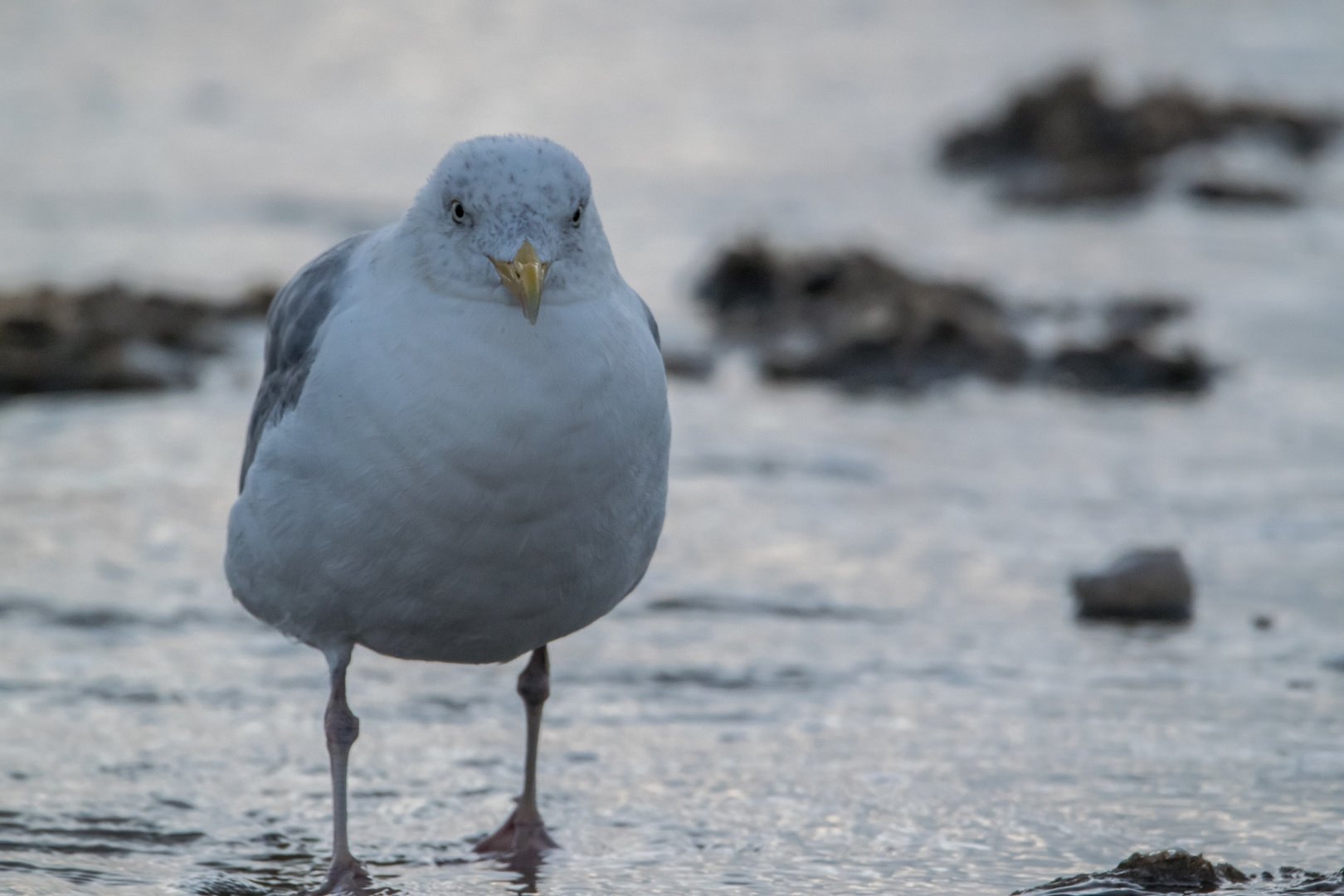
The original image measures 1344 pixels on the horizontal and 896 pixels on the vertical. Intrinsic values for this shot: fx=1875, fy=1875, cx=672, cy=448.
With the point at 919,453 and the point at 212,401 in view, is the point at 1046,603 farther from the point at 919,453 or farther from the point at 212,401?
the point at 212,401

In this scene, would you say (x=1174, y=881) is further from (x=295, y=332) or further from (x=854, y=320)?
(x=854, y=320)

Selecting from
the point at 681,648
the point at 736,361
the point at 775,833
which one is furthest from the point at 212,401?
the point at 775,833

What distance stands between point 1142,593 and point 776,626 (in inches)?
43.8

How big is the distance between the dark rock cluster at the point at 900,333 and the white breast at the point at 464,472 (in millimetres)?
4646

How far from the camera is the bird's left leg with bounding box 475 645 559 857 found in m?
4.23

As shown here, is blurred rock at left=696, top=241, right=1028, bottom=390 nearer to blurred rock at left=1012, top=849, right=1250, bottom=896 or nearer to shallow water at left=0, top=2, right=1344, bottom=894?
shallow water at left=0, top=2, right=1344, bottom=894

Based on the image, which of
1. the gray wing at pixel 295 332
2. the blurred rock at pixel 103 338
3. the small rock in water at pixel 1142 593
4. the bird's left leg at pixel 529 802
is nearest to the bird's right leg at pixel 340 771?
the bird's left leg at pixel 529 802

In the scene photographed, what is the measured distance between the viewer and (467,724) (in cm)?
493

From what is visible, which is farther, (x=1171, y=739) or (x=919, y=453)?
(x=919, y=453)

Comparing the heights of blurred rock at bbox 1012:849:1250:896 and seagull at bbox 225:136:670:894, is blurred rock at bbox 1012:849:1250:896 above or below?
below

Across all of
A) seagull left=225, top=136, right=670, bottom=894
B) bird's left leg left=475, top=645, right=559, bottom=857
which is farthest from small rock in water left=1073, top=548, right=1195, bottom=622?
seagull left=225, top=136, right=670, bottom=894

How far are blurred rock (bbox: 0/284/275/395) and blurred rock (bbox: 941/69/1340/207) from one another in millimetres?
5806

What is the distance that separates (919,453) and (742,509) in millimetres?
1041

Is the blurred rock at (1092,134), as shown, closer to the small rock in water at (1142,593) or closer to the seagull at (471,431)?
the small rock in water at (1142,593)
